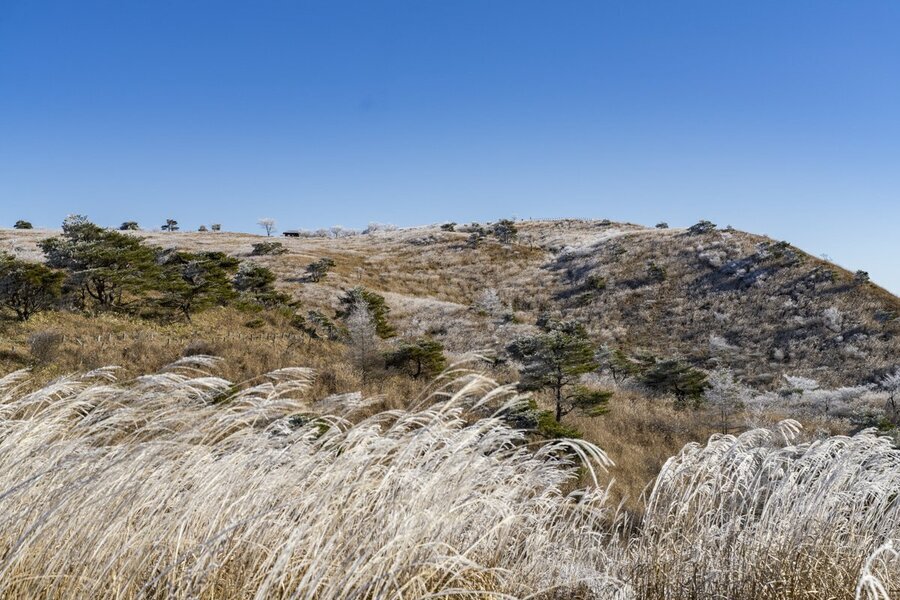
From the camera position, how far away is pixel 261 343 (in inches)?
734

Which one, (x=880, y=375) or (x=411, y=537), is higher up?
(x=411, y=537)

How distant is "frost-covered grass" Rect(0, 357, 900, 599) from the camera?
7.42 ft

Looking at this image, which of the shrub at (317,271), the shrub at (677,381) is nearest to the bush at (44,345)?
the shrub at (677,381)

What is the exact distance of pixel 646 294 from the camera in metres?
43.7

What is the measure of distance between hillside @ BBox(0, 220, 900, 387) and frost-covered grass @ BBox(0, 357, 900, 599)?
25.6 metres

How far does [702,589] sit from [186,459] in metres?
3.29

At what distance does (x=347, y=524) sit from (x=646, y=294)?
44.5 metres

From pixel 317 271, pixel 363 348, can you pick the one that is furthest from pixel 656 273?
pixel 363 348

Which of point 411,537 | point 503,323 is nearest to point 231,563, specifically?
point 411,537

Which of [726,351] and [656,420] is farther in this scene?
[726,351]

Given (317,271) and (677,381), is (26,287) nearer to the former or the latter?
(317,271)

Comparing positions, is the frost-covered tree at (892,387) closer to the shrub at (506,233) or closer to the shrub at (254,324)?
the shrub at (254,324)

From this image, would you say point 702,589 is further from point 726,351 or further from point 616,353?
point 726,351

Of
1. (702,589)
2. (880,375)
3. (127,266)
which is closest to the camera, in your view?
(702,589)
